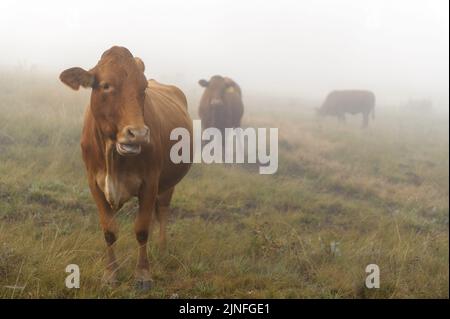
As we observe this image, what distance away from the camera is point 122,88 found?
334cm

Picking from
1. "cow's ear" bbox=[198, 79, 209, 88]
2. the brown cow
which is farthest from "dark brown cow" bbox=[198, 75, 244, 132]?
the brown cow

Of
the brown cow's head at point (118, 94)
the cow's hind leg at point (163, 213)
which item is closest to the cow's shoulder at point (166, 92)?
the cow's hind leg at point (163, 213)

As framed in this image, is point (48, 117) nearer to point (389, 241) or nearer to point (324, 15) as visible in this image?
point (389, 241)

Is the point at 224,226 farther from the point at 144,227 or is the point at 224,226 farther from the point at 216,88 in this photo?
the point at 216,88

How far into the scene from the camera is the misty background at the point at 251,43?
5762 millimetres

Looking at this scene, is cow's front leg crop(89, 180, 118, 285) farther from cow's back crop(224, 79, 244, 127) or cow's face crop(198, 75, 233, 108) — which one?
cow's back crop(224, 79, 244, 127)

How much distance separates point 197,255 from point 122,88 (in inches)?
82.6

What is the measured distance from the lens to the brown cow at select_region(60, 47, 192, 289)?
130 inches

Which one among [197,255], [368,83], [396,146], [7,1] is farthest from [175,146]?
[368,83]

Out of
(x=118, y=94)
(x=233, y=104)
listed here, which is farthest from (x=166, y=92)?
(x=233, y=104)

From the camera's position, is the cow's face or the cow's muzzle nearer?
the cow's muzzle

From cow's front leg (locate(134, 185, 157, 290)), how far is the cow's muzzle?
70cm

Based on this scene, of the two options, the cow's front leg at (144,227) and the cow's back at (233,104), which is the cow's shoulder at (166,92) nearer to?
the cow's front leg at (144,227)

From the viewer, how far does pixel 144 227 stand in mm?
4059
